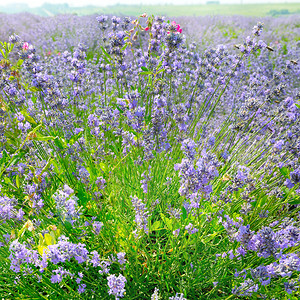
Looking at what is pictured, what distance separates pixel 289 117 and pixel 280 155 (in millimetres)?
464

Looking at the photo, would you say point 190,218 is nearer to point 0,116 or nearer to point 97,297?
point 97,297

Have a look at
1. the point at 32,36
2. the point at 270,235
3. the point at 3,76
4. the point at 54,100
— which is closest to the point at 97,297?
the point at 270,235

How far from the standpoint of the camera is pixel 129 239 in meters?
1.72

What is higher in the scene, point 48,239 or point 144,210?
point 48,239

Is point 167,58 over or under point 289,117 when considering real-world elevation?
over

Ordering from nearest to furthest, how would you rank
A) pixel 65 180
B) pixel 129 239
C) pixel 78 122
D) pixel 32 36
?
1. pixel 129 239
2. pixel 65 180
3. pixel 78 122
4. pixel 32 36

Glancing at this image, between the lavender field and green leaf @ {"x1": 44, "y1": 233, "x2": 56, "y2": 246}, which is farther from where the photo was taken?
the lavender field

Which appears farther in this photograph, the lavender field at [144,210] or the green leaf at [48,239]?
the lavender field at [144,210]

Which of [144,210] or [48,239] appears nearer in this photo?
[48,239]

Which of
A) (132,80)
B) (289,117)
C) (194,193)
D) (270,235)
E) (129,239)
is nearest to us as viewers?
(270,235)

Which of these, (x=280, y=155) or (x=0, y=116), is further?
(x=0, y=116)

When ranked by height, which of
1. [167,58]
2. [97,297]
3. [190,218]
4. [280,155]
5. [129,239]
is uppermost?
[167,58]

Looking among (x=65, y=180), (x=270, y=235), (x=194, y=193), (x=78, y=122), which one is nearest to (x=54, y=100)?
(x=78, y=122)

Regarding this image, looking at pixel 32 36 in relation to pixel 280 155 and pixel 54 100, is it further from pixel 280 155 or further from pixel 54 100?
pixel 280 155
